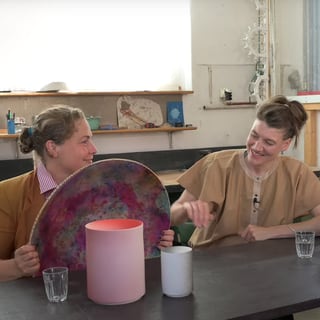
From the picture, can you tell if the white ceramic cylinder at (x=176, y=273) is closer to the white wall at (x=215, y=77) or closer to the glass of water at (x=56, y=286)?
the glass of water at (x=56, y=286)

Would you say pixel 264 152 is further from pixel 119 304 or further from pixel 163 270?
pixel 119 304

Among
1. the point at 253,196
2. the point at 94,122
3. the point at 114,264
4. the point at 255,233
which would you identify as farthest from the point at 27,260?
the point at 94,122

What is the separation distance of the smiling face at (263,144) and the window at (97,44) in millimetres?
2279

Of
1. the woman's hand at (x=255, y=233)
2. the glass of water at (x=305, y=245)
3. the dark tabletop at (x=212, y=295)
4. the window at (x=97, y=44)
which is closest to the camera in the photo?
the dark tabletop at (x=212, y=295)

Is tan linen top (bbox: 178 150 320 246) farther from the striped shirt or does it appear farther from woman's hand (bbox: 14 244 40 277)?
woman's hand (bbox: 14 244 40 277)

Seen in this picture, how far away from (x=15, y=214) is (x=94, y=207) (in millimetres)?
321

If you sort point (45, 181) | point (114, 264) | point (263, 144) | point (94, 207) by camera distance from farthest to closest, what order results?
point (263, 144)
point (45, 181)
point (94, 207)
point (114, 264)

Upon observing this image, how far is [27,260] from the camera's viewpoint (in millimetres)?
1396

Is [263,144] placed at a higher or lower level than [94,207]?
higher

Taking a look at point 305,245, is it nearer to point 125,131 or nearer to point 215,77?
point 125,131

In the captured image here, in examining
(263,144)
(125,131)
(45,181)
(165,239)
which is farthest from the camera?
(125,131)

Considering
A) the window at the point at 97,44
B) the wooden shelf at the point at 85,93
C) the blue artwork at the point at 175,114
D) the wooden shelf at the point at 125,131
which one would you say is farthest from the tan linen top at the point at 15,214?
the blue artwork at the point at 175,114

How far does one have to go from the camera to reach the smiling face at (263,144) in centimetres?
202

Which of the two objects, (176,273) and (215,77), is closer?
(176,273)
